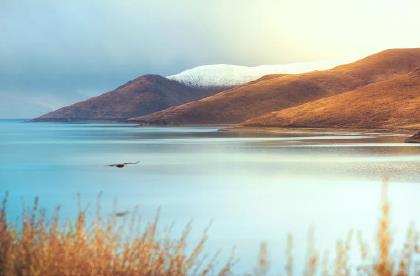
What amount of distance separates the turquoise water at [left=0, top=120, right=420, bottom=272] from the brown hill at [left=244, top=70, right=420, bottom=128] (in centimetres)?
8055

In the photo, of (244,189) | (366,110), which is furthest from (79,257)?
(366,110)

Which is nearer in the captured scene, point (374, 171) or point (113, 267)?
point (113, 267)

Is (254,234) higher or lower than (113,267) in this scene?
lower

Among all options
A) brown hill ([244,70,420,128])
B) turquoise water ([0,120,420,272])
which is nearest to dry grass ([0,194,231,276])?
turquoise water ([0,120,420,272])

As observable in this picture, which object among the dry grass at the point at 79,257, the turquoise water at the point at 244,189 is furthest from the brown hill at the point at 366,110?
the dry grass at the point at 79,257

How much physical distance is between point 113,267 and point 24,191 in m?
26.3

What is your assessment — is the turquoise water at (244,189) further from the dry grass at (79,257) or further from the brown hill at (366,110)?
the brown hill at (366,110)

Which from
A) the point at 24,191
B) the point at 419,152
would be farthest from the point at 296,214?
the point at 419,152

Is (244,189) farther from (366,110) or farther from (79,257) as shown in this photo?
(366,110)

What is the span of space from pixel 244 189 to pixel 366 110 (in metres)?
120

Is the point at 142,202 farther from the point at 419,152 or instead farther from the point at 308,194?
the point at 419,152

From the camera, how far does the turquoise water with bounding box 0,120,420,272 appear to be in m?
21.2

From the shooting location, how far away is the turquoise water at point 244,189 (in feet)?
69.5

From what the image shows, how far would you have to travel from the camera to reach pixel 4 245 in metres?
9.90
